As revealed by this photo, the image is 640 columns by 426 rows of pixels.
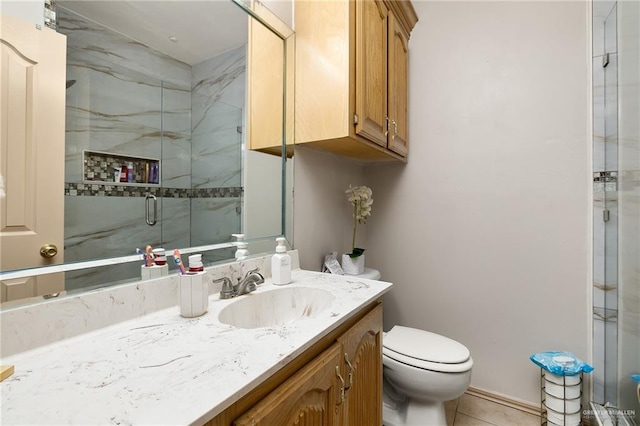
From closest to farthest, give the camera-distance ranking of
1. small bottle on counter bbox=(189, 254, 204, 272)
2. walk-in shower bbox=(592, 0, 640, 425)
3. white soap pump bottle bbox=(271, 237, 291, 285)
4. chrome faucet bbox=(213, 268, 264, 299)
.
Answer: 1. small bottle on counter bbox=(189, 254, 204, 272)
2. chrome faucet bbox=(213, 268, 264, 299)
3. white soap pump bottle bbox=(271, 237, 291, 285)
4. walk-in shower bbox=(592, 0, 640, 425)

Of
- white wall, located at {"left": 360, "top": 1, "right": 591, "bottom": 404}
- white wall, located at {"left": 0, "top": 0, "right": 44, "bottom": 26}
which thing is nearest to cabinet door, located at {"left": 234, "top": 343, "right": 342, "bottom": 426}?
white wall, located at {"left": 0, "top": 0, "right": 44, "bottom": 26}

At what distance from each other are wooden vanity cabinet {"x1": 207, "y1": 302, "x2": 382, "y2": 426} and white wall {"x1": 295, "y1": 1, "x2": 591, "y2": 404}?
59 centimetres

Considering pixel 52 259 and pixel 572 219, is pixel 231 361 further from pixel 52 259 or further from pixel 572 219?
pixel 572 219

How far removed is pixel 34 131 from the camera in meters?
0.65

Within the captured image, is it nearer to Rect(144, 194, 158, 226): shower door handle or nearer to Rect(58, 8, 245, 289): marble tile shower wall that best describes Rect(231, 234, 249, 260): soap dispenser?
Rect(58, 8, 245, 289): marble tile shower wall

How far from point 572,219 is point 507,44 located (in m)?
1.02

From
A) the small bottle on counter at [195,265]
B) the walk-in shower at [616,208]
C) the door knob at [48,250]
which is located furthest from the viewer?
the walk-in shower at [616,208]

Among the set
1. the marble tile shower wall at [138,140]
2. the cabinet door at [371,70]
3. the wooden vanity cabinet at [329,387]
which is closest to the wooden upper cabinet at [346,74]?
the cabinet door at [371,70]

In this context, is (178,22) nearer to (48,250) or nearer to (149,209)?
(149,209)

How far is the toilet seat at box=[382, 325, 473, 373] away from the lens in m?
1.24

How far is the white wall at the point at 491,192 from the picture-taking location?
57.5 inches

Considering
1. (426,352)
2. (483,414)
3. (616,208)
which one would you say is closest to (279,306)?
(426,352)

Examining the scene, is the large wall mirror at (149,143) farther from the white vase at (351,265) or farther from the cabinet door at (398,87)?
the cabinet door at (398,87)

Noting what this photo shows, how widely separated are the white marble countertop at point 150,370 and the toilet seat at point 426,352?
731 millimetres
